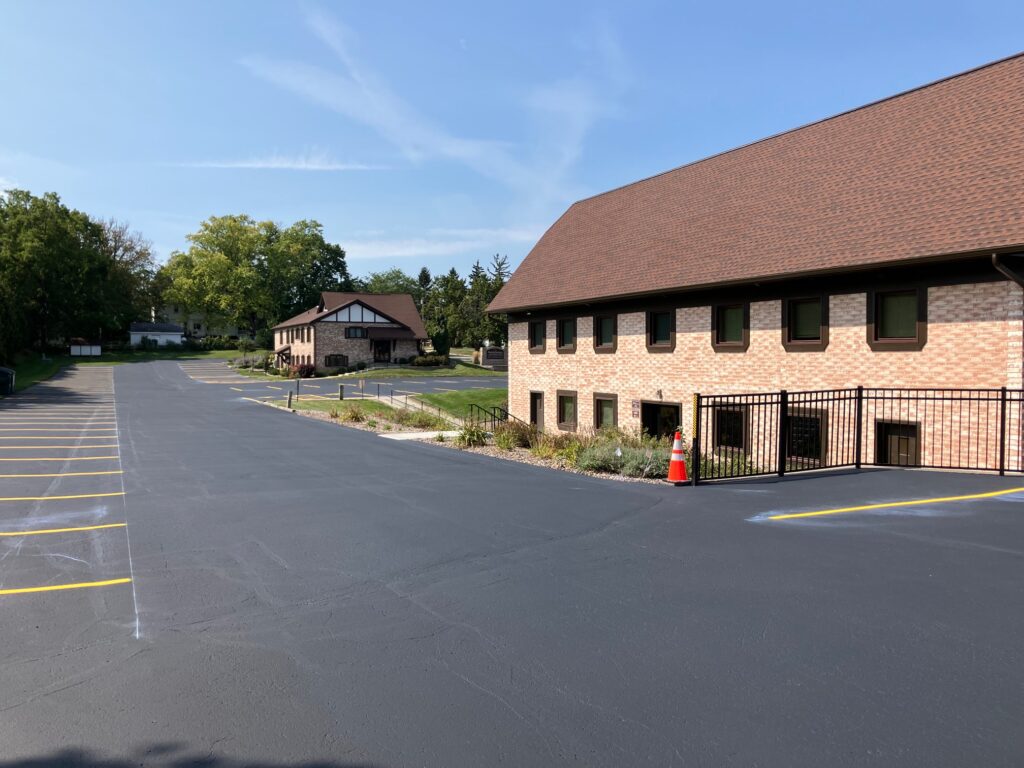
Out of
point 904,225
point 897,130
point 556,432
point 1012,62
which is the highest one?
point 1012,62

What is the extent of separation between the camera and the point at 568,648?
16.0 ft

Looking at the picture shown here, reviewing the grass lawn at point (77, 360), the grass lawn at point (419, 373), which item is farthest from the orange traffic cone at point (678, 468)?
the grass lawn at point (419, 373)

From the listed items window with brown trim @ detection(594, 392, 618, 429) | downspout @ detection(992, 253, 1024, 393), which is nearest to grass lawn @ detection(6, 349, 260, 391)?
window with brown trim @ detection(594, 392, 618, 429)

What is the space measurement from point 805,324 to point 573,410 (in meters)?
10.0

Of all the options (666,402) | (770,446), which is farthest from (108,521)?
(666,402)

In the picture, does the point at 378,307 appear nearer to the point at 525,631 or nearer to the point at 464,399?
the point at 464,399

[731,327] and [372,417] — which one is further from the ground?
[731,327]

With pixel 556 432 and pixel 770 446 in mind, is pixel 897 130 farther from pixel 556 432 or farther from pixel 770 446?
pixel 556 432

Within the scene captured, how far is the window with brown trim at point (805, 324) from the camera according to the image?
16.7 metres

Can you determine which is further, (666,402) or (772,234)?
(666,402)

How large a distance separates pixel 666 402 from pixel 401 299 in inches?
2303

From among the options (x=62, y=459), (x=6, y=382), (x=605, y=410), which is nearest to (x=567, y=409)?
(x=605, y=410)

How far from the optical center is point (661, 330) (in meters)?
21.7

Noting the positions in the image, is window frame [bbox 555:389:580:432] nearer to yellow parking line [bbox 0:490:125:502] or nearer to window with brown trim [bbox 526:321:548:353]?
window with brown trim [bbox 526:321:548:353]
